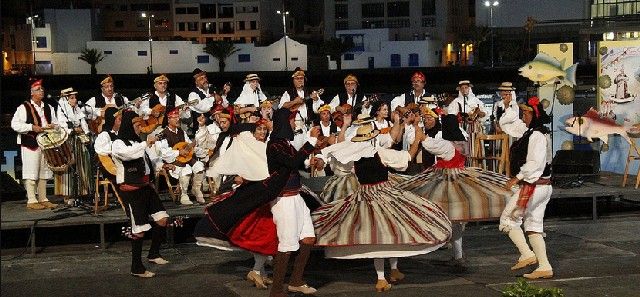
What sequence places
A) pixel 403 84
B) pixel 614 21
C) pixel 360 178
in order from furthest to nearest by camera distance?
1. pixel 403 84
2. pixel 614 21
3. pixel 360 178

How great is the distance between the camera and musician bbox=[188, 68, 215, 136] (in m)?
14.6

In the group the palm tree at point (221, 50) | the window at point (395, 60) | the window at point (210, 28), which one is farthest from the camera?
the window at point (210, 28)

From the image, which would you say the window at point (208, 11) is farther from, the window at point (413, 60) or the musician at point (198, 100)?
the musician at point (198, 100)

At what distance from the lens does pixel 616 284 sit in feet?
32.4

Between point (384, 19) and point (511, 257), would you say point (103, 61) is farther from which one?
point (511, 257)

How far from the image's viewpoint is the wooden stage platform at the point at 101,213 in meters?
12.2

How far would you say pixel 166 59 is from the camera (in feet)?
234

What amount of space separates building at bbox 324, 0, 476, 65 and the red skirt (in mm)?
67494

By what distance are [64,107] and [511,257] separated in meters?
6.52

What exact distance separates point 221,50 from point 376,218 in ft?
208

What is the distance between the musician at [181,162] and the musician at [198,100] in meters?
0.97

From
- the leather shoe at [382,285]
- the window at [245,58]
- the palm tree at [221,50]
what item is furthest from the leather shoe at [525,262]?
the window at [245,58]

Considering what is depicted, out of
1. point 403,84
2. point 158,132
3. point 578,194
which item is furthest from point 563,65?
point 403,84

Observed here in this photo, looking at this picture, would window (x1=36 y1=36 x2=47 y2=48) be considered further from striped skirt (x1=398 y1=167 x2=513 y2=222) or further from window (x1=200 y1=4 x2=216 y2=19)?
striped skirt (x1=398 y1=167 x2=513 y2=222)
